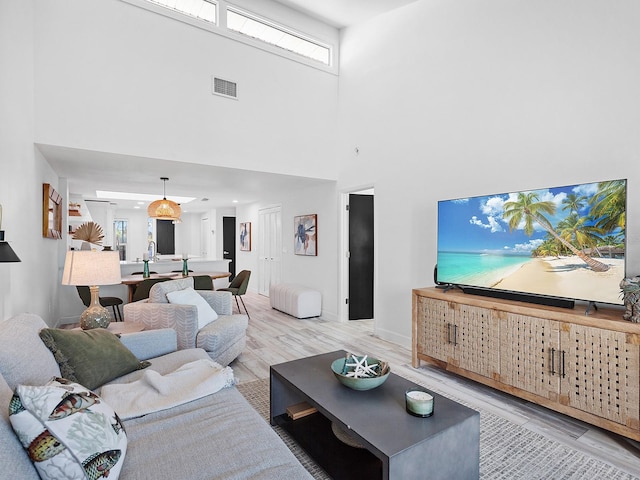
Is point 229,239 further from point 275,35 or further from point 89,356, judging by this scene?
point 89,356

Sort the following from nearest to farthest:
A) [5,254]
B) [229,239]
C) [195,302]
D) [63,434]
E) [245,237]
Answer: [63,434], [5,254], [195,302], [245,237], [229,239]

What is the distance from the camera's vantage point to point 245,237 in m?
9.15

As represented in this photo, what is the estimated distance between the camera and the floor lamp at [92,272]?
2623 millimetres

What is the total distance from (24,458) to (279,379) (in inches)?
54.3

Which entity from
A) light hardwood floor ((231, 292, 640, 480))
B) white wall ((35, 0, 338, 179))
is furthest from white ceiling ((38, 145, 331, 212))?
light hardwood floor ((231, 292, 640, 480))

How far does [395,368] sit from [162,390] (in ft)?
7.61

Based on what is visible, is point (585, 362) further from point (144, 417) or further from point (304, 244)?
point (304, 244)

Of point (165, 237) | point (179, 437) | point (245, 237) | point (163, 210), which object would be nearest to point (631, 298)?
point (179, 437)

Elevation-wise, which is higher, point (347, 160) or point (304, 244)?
point (347, 160)

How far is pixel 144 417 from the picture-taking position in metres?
1.65

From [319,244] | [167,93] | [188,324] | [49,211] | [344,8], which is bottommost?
[188,324]

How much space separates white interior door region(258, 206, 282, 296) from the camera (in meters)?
7.45

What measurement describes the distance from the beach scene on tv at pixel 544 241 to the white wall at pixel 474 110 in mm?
307


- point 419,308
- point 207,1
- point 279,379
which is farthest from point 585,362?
point 207,1
